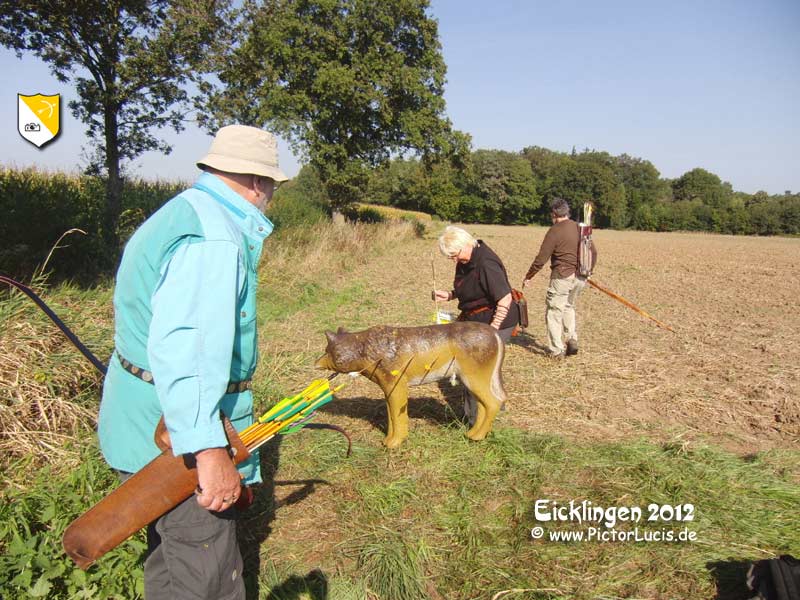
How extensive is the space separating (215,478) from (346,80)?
26.9 m

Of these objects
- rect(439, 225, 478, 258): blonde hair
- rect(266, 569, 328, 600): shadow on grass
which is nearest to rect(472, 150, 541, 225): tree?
rect(439, 225, 478, 258): blonde hair

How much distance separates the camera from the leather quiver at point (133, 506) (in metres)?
1.92

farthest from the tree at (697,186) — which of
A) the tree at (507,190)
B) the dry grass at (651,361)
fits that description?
the dry grass at (651,361)

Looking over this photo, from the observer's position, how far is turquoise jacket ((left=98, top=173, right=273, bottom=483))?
1.76m

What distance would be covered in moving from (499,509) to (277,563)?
65.0 inches

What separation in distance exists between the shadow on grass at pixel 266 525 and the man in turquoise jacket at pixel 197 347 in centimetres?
105

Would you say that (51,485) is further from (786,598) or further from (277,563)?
(786,598)

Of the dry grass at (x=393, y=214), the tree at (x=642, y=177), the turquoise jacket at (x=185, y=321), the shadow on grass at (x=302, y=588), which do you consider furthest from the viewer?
the tree at (x=642, y=177)

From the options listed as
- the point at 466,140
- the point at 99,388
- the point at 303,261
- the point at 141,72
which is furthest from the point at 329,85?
the point at 99,388

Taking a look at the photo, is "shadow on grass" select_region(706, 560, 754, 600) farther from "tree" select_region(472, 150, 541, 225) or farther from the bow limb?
"tree" select_region(472, 150, 541, 225)

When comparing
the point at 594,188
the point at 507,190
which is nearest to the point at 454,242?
the point at 507,190

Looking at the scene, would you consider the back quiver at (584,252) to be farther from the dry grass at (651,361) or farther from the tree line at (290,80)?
the tree line at (290,80)

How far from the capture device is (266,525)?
3697 mm

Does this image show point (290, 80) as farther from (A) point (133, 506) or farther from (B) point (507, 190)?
(B) point (507, 190)
